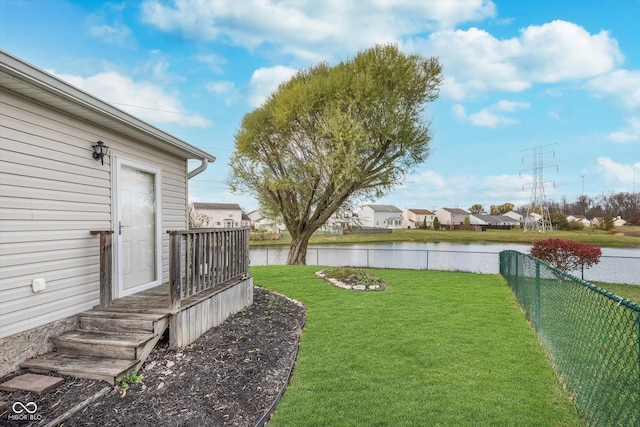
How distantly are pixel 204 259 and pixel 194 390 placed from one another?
76.4 inches

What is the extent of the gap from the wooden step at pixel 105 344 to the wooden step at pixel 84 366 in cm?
6

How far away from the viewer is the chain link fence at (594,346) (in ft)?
7.13

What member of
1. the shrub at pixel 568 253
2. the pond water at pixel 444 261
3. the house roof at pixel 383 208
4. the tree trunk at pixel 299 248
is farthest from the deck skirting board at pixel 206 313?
the house roof at pixel 383 208

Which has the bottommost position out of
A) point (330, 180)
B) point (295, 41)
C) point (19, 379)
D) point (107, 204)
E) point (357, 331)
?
point (357, 331)

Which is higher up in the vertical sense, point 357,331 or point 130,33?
point 130,33

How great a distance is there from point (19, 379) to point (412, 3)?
9.50 meters

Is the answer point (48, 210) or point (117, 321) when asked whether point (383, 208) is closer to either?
point (117, 321)

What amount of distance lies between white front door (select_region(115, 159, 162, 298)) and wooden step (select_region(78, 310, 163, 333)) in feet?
2.25

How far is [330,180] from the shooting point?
12.8m

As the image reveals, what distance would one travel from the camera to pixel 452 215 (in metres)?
60.1

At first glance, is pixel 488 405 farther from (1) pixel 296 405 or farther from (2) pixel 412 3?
(2) pixel 412 3

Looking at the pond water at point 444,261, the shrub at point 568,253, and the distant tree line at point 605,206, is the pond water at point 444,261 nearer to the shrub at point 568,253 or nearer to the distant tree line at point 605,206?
the shrub at point 568,253

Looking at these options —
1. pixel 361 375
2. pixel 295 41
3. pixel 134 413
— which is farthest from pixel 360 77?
pixel 134 413

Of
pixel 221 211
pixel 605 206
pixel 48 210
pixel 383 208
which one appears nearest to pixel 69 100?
pixel 48 210
